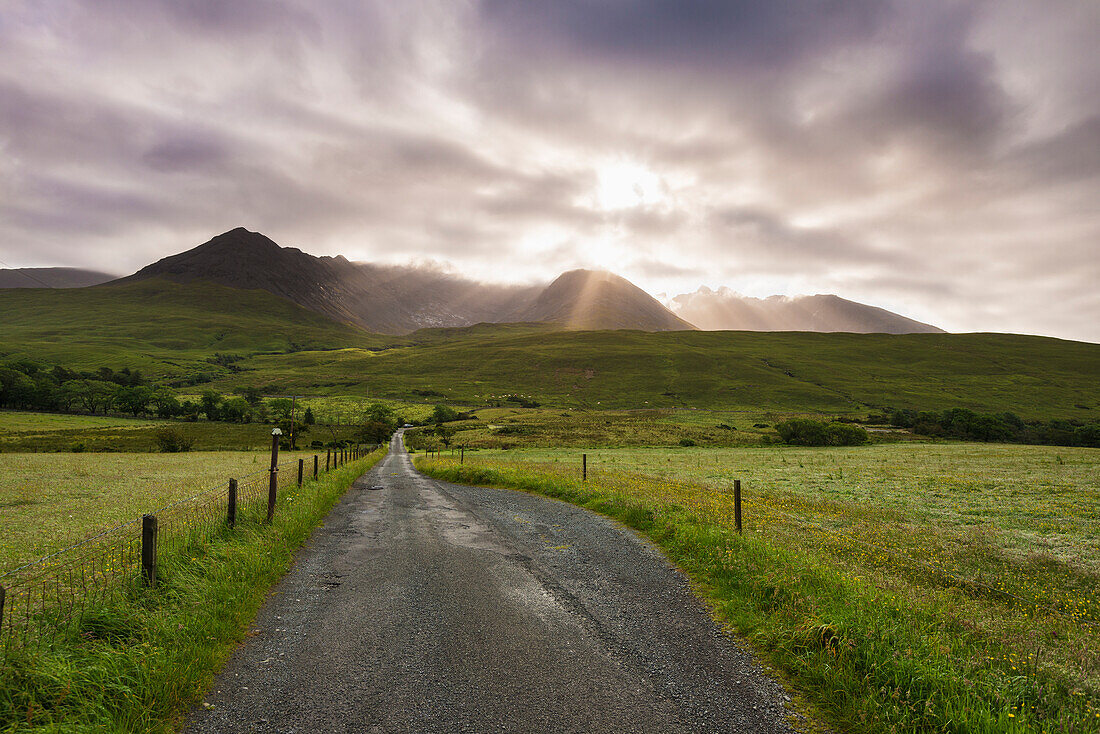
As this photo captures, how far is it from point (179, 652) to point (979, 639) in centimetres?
1129

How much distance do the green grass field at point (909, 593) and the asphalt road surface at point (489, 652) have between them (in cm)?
88

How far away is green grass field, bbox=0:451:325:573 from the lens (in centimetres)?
1803

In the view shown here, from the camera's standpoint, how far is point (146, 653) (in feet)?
20.8

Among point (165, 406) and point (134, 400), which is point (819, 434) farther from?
point (134, 400)

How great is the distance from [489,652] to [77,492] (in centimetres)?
3864

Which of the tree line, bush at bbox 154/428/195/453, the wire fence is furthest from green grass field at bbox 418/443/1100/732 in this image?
the tree line

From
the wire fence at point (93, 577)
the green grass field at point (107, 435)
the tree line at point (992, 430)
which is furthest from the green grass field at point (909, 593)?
the tree line at point (992, 430)

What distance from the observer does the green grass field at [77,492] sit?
18.0 m

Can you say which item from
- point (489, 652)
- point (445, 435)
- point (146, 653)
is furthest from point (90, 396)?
point (489, 652)

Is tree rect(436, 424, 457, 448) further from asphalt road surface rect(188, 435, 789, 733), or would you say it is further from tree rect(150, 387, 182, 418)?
tree rect(150, 387, 182, 418)

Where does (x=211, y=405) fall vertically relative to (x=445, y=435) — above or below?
above

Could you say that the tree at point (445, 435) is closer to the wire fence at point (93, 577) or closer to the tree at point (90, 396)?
the wire fence at point (93, 577)

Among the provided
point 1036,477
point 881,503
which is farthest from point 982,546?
point 1036,477

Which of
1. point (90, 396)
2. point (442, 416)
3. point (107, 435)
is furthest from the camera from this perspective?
point (442, 416)
